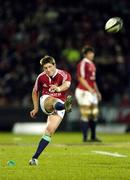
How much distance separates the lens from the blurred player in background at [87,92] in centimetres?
1875

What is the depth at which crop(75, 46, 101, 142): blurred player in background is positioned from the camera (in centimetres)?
1875

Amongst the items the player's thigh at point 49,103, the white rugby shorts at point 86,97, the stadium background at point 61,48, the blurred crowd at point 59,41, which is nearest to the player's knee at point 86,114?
the white rugby shorts at point 86,97

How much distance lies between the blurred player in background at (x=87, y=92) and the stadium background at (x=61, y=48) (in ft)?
17.5

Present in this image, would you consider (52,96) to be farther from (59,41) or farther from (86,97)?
(59,41)

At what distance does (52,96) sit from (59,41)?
15.2m

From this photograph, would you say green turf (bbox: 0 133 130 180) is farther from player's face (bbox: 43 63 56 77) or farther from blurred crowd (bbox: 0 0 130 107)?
blurred crowd (bbox: 0 0 130 107)

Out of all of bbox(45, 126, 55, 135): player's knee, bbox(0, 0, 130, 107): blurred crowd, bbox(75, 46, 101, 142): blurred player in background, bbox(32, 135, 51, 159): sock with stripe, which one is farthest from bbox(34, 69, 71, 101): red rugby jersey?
bbox(0, 0, 130, 107): blurred crowd

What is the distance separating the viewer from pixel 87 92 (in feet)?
63.1

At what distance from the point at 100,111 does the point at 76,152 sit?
10353mm

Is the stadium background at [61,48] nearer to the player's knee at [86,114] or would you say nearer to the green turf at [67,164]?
the player's knee at [86,114]

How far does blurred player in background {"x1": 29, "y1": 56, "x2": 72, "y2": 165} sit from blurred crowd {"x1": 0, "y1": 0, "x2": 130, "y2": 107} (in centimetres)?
1274

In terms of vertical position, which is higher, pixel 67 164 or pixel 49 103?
pixel 49 103

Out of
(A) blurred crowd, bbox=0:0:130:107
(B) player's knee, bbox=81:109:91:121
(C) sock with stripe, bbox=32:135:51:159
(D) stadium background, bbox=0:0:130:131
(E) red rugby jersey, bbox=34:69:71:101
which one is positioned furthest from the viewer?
(A) blurred crowd, bbox=0:0:130:107

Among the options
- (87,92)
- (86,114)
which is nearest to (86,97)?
(87,92)
